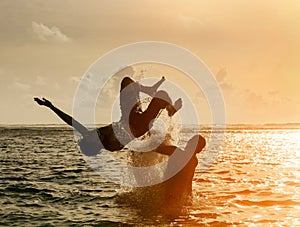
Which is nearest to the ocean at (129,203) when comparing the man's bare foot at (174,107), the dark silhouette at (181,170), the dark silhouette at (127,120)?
the dark silhouette at (181,170)

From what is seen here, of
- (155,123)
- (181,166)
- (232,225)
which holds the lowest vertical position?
(232,225)

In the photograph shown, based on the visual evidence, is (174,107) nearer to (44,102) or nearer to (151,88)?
(151,88)

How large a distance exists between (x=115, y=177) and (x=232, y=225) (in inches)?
696

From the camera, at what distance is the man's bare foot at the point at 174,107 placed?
24673mm

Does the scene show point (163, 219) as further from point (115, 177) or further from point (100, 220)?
point (115, 177)

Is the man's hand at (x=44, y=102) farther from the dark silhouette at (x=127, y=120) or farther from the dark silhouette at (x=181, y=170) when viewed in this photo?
the dark silhouette at (x=181, y=170)

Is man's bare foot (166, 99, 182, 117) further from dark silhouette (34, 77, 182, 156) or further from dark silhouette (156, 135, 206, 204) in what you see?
dark silhouette (156, 135, 206, 204)

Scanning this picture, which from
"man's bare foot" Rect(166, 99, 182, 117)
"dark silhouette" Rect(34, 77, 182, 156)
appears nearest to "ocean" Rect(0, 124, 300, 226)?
"dark silhouette" Rect(34, 77, 182, 156)

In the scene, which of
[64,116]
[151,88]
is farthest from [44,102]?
[151,88]

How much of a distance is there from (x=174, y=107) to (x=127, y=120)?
7.99 feet

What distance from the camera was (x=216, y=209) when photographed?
23953 millimetres

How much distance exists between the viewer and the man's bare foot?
2467 centimetres

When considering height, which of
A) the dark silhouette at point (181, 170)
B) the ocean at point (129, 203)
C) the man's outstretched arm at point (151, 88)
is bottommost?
the ocean at point (129, 203)

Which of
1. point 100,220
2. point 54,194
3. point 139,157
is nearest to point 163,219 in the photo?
point 100,220
